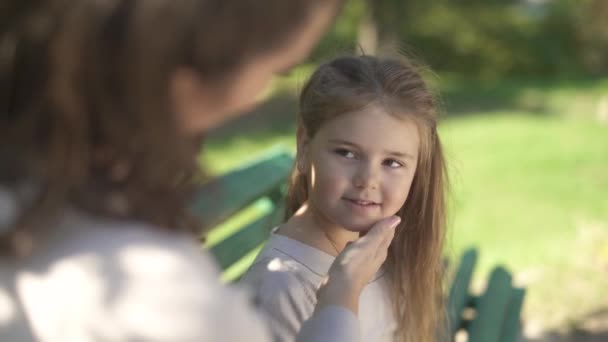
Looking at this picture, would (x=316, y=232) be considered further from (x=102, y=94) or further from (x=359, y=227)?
(x=102, y=94)

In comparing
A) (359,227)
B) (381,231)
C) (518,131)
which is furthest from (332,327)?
(518,131)

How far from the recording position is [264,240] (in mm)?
3232

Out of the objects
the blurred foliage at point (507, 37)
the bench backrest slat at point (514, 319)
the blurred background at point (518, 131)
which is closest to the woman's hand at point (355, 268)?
the blurred background at point (518, 131)

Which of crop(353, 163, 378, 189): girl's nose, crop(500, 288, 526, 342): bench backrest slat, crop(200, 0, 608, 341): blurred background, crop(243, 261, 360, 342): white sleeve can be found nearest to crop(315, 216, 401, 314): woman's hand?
crop(353, 163, 378, 189): girl's nose

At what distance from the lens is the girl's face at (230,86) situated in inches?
48.0

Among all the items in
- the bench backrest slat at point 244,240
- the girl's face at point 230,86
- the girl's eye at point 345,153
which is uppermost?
the girl's face at point 230,86

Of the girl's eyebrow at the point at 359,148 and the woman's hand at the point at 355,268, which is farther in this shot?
the girl's eyebrow at the point at 359,148

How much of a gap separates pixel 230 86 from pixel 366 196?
3.23 feet

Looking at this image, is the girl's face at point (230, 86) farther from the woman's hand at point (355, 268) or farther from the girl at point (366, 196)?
the girl at point (366, 196)

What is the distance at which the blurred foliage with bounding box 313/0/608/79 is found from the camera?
18.4 m

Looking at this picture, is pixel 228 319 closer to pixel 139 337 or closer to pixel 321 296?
pixel 139 337

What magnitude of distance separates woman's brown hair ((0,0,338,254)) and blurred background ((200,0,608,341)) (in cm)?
17

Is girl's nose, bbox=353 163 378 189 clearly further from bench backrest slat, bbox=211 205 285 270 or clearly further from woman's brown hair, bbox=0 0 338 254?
woman's brown hair, bbox=0 0 338 254

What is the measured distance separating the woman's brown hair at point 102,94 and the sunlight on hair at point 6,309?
7 cm
